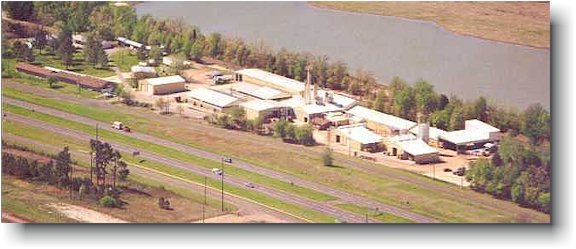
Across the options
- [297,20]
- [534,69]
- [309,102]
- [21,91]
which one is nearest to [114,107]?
[21,91]

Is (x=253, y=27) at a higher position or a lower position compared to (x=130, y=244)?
higher

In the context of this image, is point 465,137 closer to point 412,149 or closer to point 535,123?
point 412,149

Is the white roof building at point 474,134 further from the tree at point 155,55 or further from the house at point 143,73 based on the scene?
the tree at point 155,55

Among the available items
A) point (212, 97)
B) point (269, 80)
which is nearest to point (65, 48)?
point (212, 97)

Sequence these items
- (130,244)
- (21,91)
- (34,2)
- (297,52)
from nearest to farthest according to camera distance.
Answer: (130,244)
(21,91)
(297,52)
(34,2)

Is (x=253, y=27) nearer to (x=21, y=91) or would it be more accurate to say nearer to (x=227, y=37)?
(x=227, y=37)

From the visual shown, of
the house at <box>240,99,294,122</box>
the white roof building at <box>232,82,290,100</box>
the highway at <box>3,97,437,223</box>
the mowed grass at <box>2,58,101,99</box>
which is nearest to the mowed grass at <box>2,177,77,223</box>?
the highway at <box>3,97,437,223</box>
